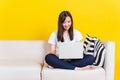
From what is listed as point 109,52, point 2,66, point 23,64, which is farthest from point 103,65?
point 2,66

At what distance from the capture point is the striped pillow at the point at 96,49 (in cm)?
305

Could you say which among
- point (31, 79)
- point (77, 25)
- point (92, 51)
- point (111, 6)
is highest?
point (111, 6)

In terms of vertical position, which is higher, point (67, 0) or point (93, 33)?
point (67, 0)

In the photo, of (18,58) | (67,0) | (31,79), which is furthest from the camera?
(67,0)

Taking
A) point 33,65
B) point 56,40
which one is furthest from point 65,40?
point 33,65

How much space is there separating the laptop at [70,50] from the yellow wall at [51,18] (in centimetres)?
82

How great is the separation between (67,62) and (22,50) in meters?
0.66

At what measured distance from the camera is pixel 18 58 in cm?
337

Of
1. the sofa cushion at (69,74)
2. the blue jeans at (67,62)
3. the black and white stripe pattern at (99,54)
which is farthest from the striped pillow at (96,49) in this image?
the sofa cushion at (69,74)

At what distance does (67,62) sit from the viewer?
2.96 meters

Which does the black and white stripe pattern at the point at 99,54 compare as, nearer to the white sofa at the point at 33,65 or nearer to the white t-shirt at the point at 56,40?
the white sofa at the point at 33,65

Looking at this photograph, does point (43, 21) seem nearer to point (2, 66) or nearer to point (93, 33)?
point (93, 33)

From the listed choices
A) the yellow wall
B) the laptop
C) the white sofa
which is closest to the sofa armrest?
the white sofa

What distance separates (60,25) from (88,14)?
0.62 meters
